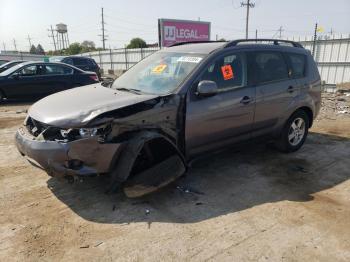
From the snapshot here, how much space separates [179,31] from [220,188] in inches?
747

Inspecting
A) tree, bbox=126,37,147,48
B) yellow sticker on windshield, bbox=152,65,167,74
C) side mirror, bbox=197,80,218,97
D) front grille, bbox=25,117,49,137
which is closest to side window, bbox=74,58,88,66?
yellow sticker on windshield, bbox=152,65,167,74

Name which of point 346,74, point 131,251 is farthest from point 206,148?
point 346,74

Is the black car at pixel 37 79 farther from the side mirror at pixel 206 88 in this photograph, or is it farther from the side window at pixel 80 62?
the side mirror at pixel 206 88

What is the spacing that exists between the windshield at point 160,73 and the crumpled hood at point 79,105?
27 centimetres

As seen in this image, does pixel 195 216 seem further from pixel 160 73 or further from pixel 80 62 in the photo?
pixel 80 62

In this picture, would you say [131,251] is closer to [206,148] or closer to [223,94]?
[206,148]

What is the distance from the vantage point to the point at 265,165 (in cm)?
511

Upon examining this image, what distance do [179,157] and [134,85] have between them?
4.21 feet

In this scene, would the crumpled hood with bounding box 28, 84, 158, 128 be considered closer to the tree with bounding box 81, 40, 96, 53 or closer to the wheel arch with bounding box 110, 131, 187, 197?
the wheel arch with bounding box 110, 131, 187, 197

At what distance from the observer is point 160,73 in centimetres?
447

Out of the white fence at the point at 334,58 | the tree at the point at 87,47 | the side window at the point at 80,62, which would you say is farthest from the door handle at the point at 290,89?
the tree at the point at 87,47

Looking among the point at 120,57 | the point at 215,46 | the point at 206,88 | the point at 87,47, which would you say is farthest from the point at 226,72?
the point at 87,47

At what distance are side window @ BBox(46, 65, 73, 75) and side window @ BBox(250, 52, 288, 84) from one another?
8.43m

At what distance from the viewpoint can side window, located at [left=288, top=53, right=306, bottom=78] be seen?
5.46 metres
